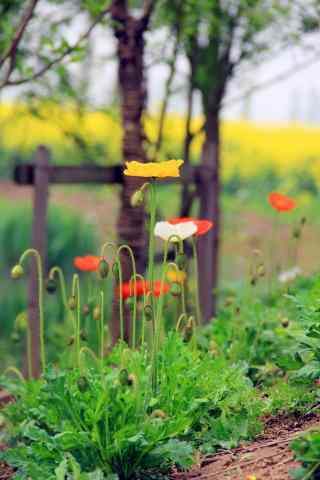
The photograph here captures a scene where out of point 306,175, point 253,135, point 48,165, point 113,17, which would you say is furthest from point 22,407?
point 253,135

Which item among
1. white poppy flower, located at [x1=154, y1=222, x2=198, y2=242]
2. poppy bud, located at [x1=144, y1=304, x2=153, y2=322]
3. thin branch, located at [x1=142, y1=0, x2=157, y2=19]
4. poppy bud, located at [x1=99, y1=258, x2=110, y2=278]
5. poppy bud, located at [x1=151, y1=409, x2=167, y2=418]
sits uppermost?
thin branch, located at [x1=142, y1=0, x2=157, y2=19]

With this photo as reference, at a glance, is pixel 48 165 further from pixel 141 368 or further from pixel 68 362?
pixel 141 368

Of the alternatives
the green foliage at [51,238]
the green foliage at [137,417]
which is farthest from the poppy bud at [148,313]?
the green foliage at [51,238]

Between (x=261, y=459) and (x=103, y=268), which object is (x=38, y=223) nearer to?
(x=103, y=268)

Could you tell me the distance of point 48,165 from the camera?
157 inches

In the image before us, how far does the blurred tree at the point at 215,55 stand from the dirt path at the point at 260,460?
2383 mm

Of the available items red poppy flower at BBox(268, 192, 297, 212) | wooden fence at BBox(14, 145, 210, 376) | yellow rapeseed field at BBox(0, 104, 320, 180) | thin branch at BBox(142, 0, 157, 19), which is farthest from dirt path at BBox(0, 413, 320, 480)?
yellow rapeseed field at BBox(0, 104, 320, 180)

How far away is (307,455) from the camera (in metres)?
2.03

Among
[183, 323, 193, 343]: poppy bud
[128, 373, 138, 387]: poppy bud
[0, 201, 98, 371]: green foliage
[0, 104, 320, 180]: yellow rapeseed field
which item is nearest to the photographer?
[128, 373, 138, 387]: poppy bud

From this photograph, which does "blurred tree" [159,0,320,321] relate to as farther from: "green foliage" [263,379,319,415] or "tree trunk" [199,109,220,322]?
"green foliage" [263,379,319,415]

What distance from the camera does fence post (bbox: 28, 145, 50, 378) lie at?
396cm

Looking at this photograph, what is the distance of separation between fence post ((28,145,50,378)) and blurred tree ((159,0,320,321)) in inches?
44.7

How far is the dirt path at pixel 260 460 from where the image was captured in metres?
2.21

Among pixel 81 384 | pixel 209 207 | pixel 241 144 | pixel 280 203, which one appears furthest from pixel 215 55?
pixel 241 144
